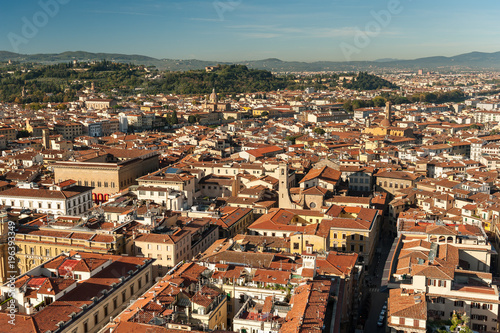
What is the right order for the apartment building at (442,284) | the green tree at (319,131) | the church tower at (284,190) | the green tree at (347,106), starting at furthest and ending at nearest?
the green tree at (347,106) < the green tree at (319,131) < the church tower at (284,190) < the apartment building at (442,284)

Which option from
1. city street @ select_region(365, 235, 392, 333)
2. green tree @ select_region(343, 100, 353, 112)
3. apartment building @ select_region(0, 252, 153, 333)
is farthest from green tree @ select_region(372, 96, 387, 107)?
apartment building @ select_region(0, 252, 153, 333)

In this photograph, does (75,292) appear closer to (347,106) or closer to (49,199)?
(49,199)

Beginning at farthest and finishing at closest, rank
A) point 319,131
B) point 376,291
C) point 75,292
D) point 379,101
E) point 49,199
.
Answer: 1. point 379,101
2. point 319,131
3. point 49,199
4. point 376,291
5. point 75,292

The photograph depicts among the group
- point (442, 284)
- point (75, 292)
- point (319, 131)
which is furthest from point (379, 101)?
point (75, 292)

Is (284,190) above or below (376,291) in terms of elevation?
above

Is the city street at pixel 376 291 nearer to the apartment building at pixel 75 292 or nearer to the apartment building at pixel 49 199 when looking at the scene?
the apartment building at pixel 75 292

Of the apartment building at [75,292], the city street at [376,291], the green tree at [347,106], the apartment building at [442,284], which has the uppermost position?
the green tree at [347,106]

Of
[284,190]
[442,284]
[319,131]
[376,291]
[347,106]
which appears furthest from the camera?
[347,106]

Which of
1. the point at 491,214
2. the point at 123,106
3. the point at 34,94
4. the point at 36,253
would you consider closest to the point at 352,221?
the point at 491,214

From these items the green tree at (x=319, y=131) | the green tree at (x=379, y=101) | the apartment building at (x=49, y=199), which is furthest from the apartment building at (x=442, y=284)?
the green tree at (x=379, y=101)

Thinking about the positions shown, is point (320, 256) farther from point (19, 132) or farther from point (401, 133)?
point (19, 132)

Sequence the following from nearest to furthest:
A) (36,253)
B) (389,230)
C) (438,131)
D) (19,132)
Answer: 1. (36,253)
2. (389,230)
3. (19,132)
4. (438,131)
